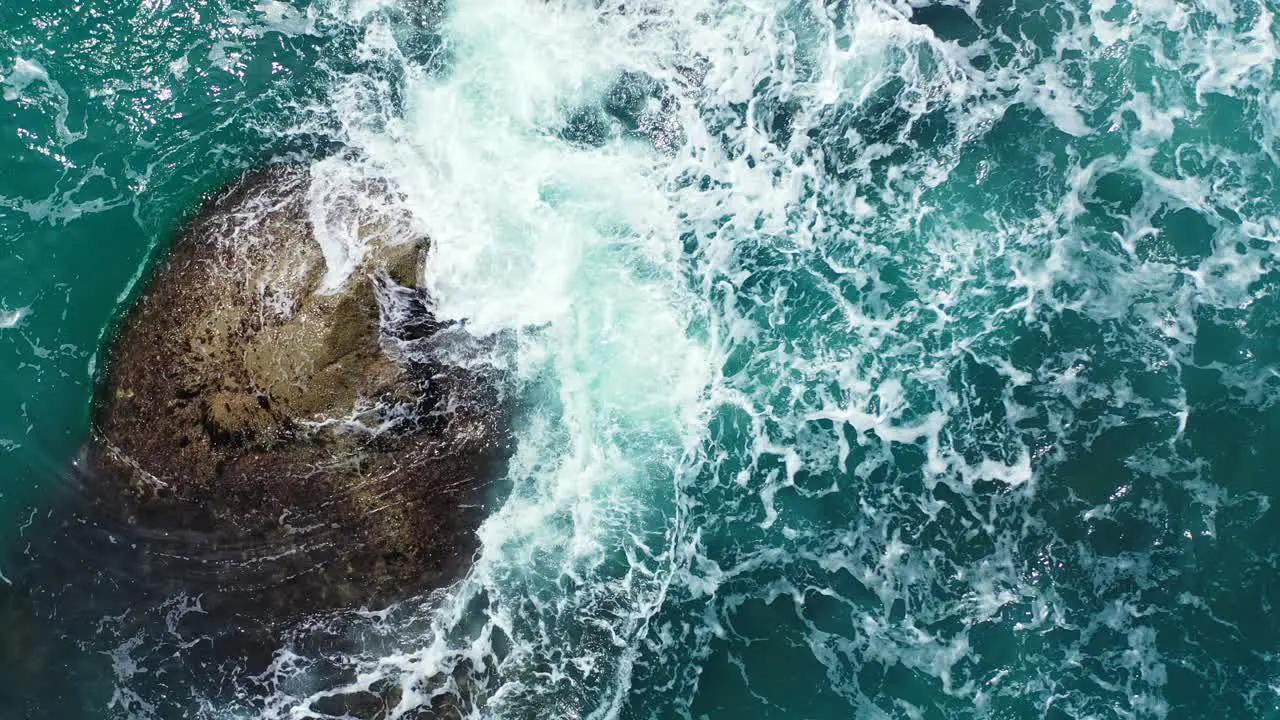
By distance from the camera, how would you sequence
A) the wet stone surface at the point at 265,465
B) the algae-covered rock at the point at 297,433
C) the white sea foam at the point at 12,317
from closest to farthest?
the wet stone surface at the point at 265,465 → the algae-covered rock at the point at 297,433 → the white sea foam at the point at 12,317

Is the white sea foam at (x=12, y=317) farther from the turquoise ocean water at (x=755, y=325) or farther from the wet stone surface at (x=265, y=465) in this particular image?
the wet stone surface at (x=265, y=465)

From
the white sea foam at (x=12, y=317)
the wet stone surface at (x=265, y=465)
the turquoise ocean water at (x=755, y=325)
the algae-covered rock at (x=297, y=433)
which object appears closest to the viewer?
the turquoise ocean water at (x=755, y=325)

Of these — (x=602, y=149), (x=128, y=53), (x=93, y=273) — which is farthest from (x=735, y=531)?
(x=128, y=53)

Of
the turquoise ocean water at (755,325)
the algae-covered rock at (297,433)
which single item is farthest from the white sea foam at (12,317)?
the algae-covered rock at (297,433)

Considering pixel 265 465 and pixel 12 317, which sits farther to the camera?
pixel 12 317

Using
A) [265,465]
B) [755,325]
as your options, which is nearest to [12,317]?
[265,465]

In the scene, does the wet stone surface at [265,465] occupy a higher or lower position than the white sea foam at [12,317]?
lower

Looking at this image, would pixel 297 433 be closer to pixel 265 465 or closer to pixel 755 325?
pixel 265 465
